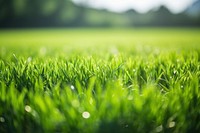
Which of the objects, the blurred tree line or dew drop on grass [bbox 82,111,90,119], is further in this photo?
the blurred tree line

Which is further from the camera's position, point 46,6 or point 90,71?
point 46,6

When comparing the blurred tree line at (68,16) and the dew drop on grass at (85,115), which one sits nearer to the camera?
the dew drop on grass at (85,115)

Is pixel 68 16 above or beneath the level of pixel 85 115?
beneath

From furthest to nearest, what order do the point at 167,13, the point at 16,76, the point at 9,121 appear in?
the point at 167,13 < the point at 16,76 < the point at 9,121

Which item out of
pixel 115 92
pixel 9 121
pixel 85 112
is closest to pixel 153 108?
pixel 115 92

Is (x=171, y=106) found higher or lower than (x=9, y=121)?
higher

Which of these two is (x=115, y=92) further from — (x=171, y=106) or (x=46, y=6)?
(x=46, y=6)

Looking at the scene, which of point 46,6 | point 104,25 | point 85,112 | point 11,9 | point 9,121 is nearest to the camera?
point 85,112

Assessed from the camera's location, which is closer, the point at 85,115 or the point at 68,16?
the point at 85,115
